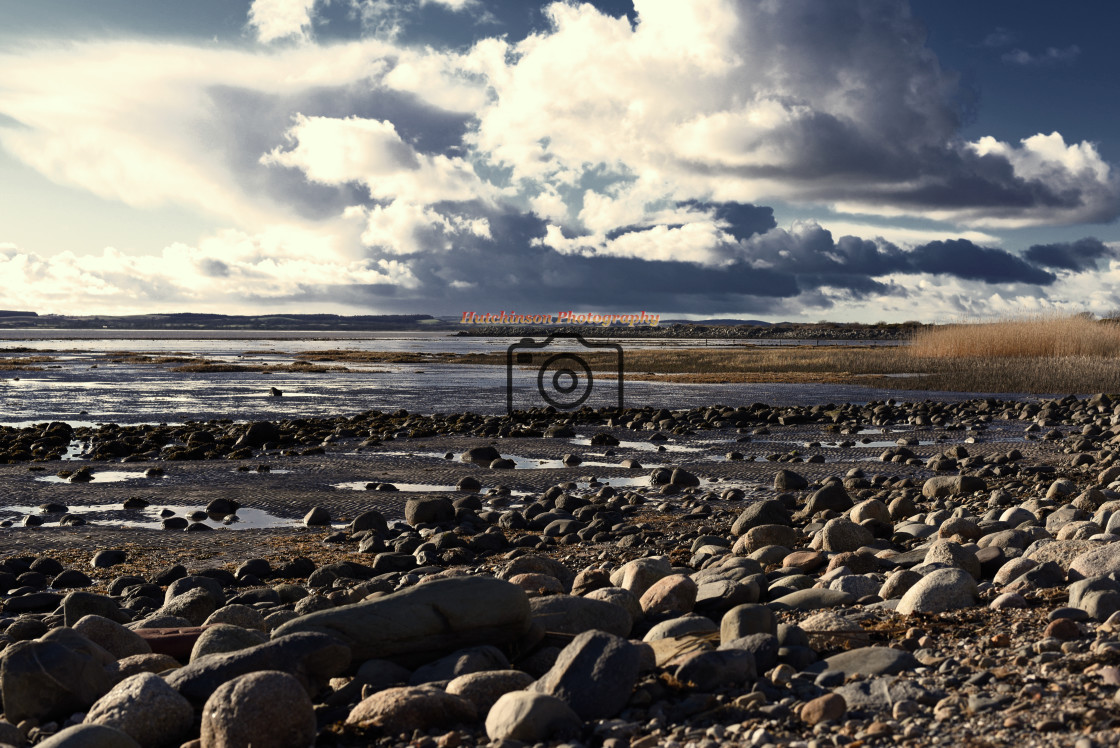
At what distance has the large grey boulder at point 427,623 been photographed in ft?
18.8

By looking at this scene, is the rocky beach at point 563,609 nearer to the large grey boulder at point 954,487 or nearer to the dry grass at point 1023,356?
the large grey boulder at point 954,487

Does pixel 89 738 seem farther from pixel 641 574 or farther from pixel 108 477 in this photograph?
pixel 108 477

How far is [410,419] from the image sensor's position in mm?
26891

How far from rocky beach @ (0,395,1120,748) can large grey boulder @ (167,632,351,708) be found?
0.02 meters

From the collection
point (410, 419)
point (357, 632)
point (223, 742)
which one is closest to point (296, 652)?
point (357, 632)

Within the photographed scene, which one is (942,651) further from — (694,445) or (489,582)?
(694,445)

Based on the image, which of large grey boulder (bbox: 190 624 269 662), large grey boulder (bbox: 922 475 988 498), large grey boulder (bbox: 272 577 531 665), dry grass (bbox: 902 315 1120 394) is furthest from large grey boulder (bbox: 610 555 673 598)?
dry grass (bbox: 902 315 1120 394)

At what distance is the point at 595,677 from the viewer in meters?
4.77

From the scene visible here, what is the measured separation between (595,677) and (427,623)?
4.94 ft

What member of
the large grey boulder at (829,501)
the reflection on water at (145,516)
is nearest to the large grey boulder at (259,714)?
the reflection on water at (145,516)

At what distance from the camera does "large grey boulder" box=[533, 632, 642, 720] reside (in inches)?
185

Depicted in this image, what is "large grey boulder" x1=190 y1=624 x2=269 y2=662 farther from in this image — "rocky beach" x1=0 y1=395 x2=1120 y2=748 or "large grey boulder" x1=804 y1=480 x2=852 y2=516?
"large grey boulder" x1=804 y1=480 x2=852 y2=516

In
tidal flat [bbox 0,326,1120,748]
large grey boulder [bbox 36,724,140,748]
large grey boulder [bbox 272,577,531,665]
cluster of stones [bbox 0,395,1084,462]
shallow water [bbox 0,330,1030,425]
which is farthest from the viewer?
shallow water [bbox 0,330,1030,425]

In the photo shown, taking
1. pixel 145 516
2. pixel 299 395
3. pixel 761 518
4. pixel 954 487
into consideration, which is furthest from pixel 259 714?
pixel 299 395
